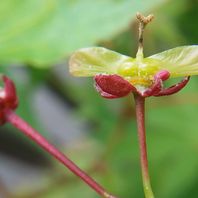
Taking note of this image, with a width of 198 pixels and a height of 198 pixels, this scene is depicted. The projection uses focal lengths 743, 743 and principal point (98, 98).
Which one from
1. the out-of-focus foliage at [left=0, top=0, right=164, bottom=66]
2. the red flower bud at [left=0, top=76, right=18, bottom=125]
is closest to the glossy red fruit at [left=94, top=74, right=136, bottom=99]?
the red flower bud at [left=0, top=76, right=18, bottom=125]

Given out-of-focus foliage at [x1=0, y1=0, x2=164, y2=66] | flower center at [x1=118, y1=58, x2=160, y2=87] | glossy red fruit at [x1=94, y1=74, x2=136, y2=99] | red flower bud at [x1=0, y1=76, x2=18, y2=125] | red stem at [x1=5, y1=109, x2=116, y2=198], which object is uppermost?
glossy red fruit at [x1=94, y1=74, x2=136, y2=99]

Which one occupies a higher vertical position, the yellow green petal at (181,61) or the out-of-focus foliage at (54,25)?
the yellow green petal at (181,61)

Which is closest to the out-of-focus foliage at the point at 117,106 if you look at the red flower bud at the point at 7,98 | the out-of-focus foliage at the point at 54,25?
the out-of-focus foliage at the point at 54,25

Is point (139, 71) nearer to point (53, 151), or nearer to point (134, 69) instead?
point (134, 69)

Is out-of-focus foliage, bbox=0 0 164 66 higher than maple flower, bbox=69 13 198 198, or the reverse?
maple flower, bbox=69 13 198 198

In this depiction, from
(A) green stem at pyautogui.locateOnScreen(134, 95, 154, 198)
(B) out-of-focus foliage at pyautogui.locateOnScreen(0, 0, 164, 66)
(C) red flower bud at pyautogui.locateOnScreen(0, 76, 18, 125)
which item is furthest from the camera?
(B) out-of-focus foliage at pyautogui.locateOnScreen(0, 0, 164, 66)

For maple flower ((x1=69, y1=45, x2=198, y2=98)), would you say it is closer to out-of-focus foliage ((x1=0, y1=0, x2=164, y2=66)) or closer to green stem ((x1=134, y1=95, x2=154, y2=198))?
green stem ((x1=134, y1=95, x2=154, y2=198))

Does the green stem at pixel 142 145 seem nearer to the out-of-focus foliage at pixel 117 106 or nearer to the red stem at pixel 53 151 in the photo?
the red stem at pixel 53 151
